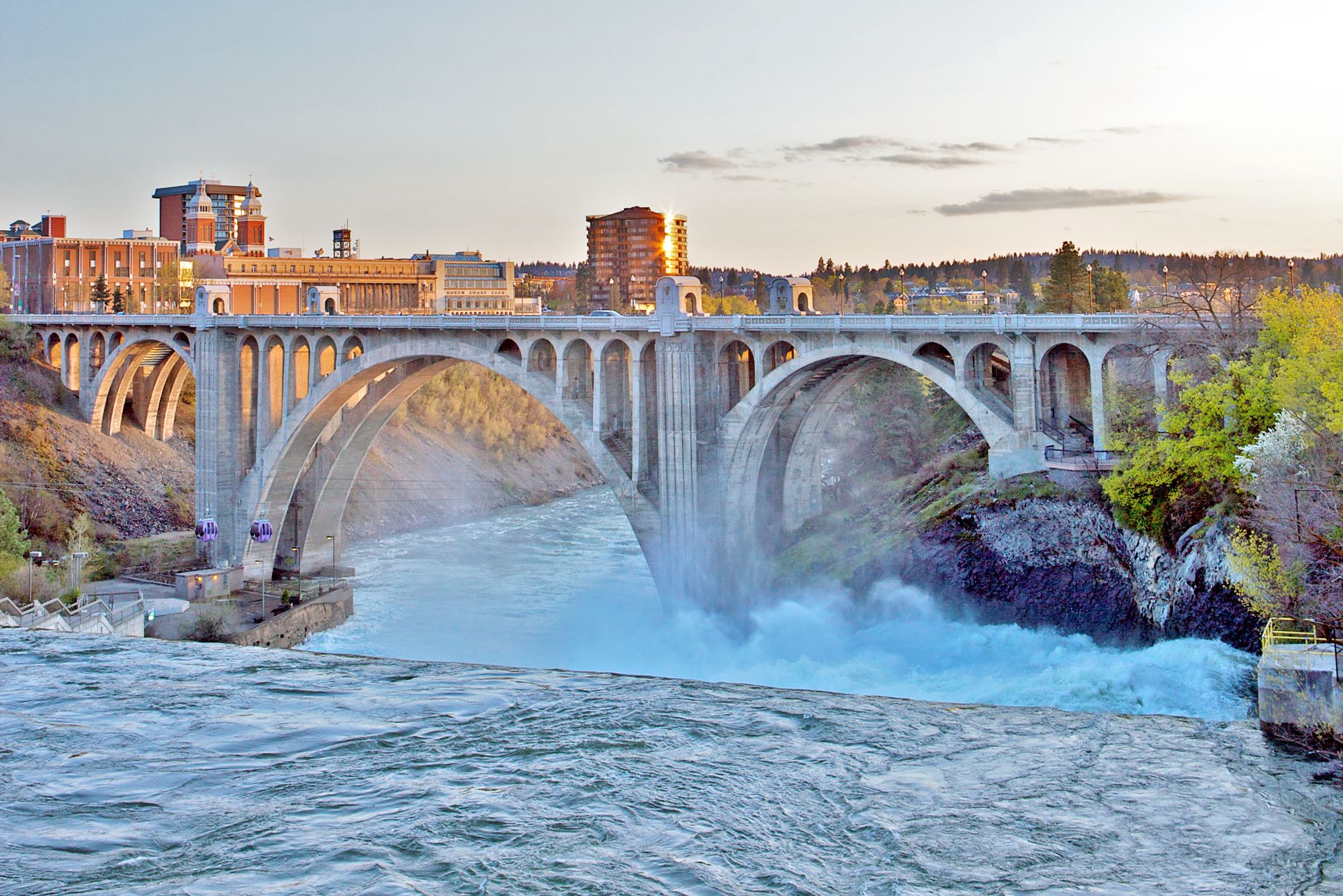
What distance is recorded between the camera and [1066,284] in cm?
6581

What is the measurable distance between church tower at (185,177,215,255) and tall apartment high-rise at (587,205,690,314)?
144 feet

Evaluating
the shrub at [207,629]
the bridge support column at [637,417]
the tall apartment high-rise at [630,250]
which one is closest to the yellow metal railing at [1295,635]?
the bridge support column at [637,417]

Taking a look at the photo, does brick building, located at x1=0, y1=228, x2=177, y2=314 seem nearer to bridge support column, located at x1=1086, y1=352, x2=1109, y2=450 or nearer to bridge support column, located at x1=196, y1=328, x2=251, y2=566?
bridge support column, located at x1=196, y1=328, x2=251, y2=566

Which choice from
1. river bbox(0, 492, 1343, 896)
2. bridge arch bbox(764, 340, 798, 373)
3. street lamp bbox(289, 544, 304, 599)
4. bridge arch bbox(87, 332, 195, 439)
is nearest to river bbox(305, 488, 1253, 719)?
street lamp bbox(289, 544, 304, 599)

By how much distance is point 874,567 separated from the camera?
40.4 metres

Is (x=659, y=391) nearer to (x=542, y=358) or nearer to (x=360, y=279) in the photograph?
(x=542, y=358)

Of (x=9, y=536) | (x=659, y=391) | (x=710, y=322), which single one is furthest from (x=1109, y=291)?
(x=9, y=536)

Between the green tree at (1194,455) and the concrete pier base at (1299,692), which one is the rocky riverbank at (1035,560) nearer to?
the green tree at (1194,455)

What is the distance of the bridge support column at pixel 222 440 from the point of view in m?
53.5

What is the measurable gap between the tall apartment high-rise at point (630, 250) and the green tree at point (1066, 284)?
87.8m

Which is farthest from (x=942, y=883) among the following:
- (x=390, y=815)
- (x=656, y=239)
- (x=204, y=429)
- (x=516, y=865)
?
(x=656, y=239)

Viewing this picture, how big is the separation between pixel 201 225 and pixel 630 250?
186ft

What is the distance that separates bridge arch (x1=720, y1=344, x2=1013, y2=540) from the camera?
3944 cm

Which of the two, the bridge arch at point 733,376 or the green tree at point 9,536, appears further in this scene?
the green tree at point 9,536
